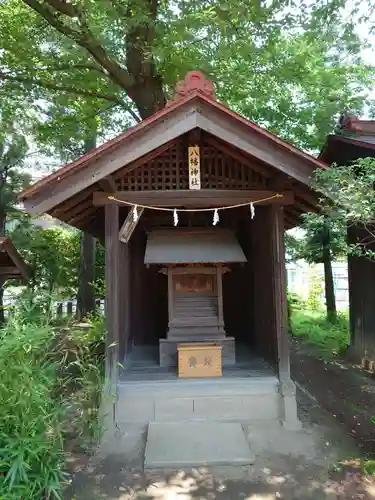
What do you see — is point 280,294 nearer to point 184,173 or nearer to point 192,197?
point 192,197

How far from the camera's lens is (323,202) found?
5578mm

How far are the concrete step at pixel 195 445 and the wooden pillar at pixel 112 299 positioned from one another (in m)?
0.94

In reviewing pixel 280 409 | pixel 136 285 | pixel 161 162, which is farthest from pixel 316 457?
pixel 136 285

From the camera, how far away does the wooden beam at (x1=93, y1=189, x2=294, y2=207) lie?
244 inches

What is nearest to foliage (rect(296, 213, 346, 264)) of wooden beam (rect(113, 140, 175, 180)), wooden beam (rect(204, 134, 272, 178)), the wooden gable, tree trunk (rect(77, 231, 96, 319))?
wooden beam (rect(204, 134, 272, 178))

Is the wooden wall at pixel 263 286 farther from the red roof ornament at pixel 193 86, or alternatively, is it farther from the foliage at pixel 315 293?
the foliage at pixel 315 293

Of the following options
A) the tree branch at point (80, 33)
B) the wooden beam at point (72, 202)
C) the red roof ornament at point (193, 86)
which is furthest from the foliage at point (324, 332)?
the tree branch at point (80, 33)

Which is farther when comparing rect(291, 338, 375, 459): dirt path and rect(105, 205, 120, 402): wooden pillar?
rect(105, 205, 120, 402): wooden pillar

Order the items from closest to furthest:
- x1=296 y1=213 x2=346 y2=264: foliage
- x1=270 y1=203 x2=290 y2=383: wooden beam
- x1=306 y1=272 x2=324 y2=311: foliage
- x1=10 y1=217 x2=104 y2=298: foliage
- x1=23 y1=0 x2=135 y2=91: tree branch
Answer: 1. x1=270 y1=203 x2=290 y2=383: wooden beam
2. x1=23 y1=0 x2=135 y2=91: tree branch
3. x1=296 y1=213 x2=346 y2=264: foliage
4. x1=10 y1=217 x2=104 y2=298: foliage
5. x1=306 y1=272 x2=324 y2=311: foliage

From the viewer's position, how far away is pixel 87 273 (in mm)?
16125

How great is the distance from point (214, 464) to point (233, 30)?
8.48 m

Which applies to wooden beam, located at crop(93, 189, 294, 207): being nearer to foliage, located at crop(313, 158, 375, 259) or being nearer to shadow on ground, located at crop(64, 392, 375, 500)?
foliage, located at crop(313, 158, 375, 259)

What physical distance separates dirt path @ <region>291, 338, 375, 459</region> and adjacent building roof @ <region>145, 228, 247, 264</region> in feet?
9.94

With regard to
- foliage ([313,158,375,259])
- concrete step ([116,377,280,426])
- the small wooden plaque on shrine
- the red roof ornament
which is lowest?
concrete step ([116,377,280,426])
